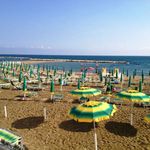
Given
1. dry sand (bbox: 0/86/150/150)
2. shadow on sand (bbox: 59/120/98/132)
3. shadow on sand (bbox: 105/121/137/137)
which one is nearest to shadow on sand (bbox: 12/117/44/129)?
dry sand (bbox: 0/86/150/150)

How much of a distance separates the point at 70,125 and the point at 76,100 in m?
6.49

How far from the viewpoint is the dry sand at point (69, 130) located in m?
10.5

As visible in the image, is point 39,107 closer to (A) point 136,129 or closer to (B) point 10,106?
(B) point 10,106

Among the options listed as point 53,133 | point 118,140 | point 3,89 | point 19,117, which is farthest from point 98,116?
point 3,89

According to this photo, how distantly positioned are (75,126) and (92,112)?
364 cm

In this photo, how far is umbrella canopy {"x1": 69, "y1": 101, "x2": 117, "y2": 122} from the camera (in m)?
9.21

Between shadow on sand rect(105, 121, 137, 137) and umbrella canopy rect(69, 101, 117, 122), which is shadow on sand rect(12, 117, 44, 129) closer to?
umbrella canopy rect(69, 101, 117, 122)

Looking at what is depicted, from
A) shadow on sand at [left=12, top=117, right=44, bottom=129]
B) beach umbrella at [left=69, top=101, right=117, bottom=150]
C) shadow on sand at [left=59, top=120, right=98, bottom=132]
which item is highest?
beach umbrella at [left=69, top=101, right=117, bottom=150]

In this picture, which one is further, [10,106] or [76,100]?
[76,100]

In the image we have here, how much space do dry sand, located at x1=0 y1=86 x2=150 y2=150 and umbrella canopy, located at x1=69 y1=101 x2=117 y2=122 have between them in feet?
5.95

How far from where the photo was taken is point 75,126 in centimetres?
1262

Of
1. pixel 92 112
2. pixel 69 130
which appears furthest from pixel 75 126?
pixel 92 112

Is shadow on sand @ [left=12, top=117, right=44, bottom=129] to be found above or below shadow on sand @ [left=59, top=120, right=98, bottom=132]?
below

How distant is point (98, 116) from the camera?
9.23 meters
